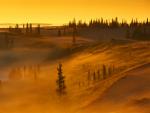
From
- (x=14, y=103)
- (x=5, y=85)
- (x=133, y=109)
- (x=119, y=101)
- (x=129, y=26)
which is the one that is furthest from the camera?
(x=129, y=26)

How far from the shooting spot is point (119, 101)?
21922 millimetres

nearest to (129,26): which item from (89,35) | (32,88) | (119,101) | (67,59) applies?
(89,35)

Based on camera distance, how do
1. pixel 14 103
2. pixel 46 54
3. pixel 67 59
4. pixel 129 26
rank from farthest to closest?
pixel 129 26, pixel 46 54, pixel 67 59, pixel 14 103

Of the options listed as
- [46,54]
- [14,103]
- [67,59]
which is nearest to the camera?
[14,103]

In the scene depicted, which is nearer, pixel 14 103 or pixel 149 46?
pixel 14 103

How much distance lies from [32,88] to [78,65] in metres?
6.50

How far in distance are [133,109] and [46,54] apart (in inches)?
1239

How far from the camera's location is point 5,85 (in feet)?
109

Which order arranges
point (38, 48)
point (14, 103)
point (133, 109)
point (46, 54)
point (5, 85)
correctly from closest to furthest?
point (133, 109) → point (14, 103) → point (5, 85) → point (46, 54) → point (38, 48)

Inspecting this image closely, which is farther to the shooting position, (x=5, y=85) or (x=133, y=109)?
(x=5, y=85)

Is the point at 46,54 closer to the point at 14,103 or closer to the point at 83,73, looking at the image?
the point at 83,73

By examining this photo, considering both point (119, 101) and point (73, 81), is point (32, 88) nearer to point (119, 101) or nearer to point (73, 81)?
point (73, 81)

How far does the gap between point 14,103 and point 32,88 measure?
13.1ft

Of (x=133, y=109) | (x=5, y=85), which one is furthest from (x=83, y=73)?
(x=133, y=109)
